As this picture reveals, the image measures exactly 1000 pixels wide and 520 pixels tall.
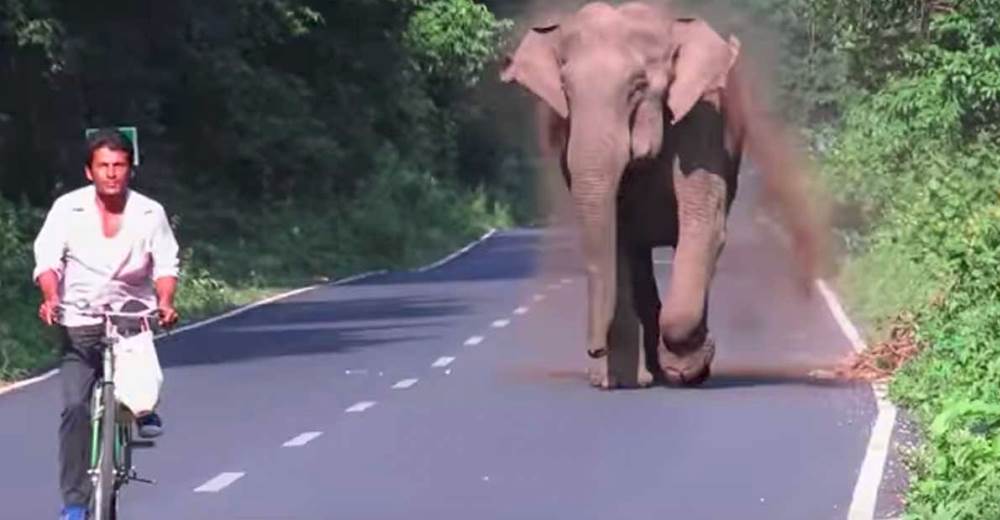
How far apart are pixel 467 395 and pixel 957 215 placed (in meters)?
5.67

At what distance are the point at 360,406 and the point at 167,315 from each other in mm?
9413

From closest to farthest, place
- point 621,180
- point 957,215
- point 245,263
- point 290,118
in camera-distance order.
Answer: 1. point 621,180
2. point 957,215
3. point 245,263
4. point 290,118

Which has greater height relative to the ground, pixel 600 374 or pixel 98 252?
pixel 98 252

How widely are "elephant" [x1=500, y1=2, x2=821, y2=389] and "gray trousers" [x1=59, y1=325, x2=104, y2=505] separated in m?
9.27

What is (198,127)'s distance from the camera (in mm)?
50062

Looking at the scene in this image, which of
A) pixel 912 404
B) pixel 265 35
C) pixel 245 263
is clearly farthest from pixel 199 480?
pixel 265 35

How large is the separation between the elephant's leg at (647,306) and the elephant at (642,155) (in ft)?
0.03

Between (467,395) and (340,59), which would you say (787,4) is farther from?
(340,59)

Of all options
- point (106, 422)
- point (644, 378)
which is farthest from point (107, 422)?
point (644, 378)

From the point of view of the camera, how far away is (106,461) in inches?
472

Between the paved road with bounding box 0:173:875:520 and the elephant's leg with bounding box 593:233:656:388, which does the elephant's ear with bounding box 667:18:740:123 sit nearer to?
the elephant's leg with bounding box 593:233:656:388

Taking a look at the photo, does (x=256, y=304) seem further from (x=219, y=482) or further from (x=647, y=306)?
(x=219, y=482)

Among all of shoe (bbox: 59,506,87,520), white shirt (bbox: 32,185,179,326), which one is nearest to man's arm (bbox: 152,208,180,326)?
white shirt (bbox: 32,185,179,326)

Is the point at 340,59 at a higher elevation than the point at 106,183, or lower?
lower
